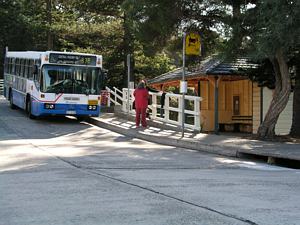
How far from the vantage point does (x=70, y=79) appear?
23547mm

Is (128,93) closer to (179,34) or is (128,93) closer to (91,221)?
(179,34)

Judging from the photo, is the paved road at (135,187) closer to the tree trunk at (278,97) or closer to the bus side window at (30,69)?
the tree trunk at (278,97)

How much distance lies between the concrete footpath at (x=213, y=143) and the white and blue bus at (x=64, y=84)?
136cm

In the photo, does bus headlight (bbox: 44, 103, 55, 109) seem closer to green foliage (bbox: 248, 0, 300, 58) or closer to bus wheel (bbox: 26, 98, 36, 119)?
bus wheel (bbox: 26, 98, 36, 119)

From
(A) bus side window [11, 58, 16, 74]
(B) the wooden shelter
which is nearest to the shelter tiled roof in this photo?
(B) the wooden shelter

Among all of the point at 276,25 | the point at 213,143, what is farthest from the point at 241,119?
the point at 276,25

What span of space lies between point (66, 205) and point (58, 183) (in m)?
1.99

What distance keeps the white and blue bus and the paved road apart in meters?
5.97

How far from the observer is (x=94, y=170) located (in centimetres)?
1152

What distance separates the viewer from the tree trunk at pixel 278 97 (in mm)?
18281

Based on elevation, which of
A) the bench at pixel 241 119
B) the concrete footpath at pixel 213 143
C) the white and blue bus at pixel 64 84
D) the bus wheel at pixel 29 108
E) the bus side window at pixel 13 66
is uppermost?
the bus side window at pixel 13 66

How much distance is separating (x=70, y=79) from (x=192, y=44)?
22.2ft

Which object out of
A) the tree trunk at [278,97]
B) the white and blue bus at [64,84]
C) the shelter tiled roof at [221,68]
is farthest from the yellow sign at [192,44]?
the white and blue bus at [64,84]

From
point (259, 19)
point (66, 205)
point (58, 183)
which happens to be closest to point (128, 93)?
point (259, 19)
